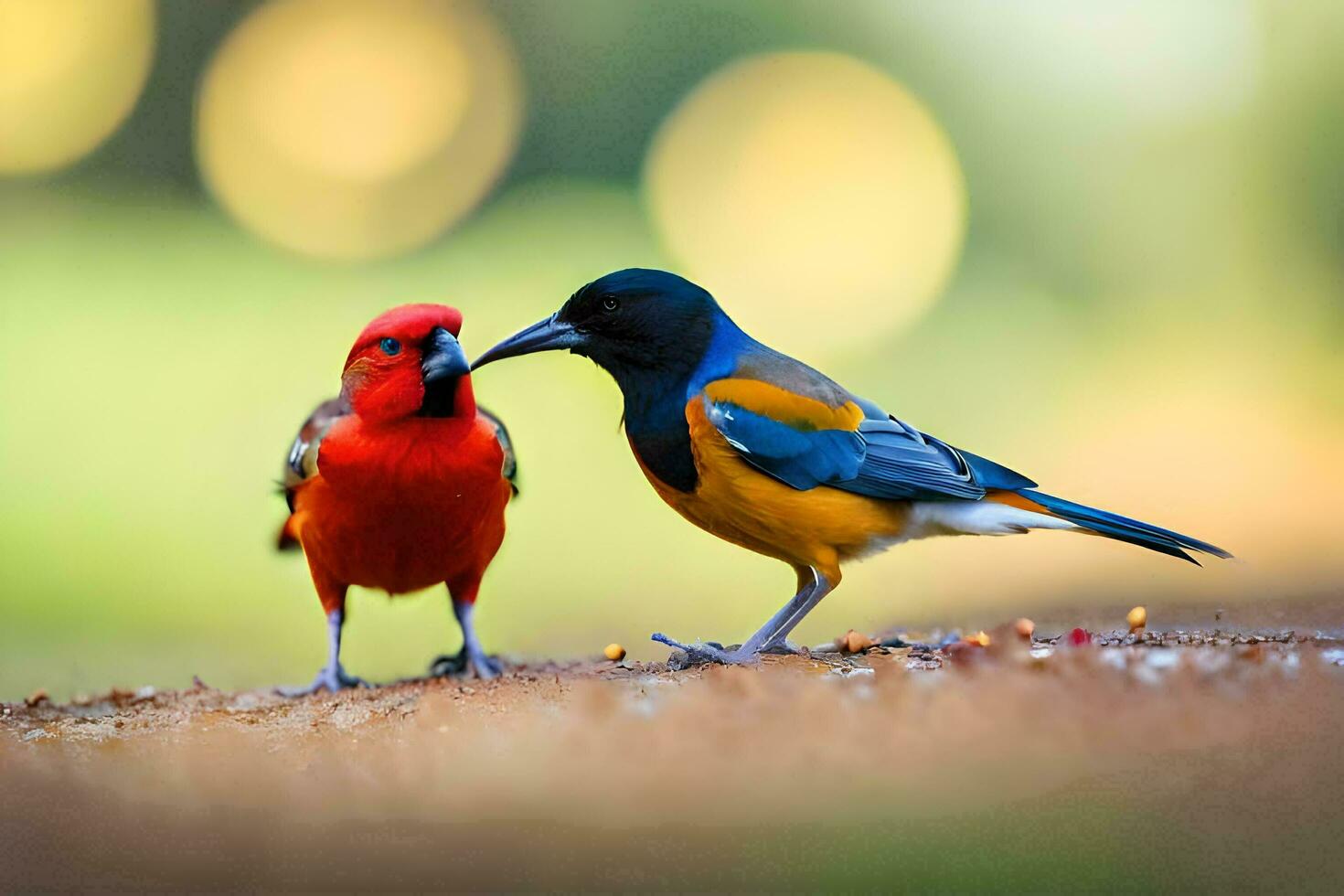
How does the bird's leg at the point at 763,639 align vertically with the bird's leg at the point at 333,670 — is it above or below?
below

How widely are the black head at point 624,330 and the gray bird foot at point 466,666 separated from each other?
4.38 ft

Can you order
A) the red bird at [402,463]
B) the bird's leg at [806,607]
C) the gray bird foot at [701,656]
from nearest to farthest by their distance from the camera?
the gray bird foot at [701,656] → the bird's leg at [806,607] → the red bird at [402,463]

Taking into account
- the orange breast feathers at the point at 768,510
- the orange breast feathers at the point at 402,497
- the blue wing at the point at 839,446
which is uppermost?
the orange breast feathers at the point at 402,497

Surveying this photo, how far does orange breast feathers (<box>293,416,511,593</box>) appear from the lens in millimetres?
4785

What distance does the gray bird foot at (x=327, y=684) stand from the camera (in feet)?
17.0

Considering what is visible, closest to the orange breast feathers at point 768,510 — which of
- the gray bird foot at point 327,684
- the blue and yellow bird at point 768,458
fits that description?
the blue and yellow bird at point 768,458

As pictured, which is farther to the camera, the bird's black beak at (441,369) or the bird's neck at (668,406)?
the bird's black beak at (441,369)

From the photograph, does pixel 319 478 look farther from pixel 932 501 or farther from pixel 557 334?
pixel 932 501

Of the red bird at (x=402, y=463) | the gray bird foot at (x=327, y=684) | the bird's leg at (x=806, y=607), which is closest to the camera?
the bird's leg at (x=806, y=607)

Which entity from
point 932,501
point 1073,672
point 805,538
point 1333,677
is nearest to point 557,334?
point 805,538

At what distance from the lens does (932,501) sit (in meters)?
4.67

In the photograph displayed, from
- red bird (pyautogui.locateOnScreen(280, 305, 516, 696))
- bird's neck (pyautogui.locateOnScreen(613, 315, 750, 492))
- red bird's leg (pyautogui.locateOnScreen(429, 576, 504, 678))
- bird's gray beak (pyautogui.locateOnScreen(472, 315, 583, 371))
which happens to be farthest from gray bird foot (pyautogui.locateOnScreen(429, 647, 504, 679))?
bird's gray beak (pyautogui.locateOnScreen(472, 315, 583, 371))

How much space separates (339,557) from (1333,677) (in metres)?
3.33

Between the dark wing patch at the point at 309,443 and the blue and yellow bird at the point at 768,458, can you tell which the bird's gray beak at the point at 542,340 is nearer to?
the blue and yellow bird at the point at 768,458
